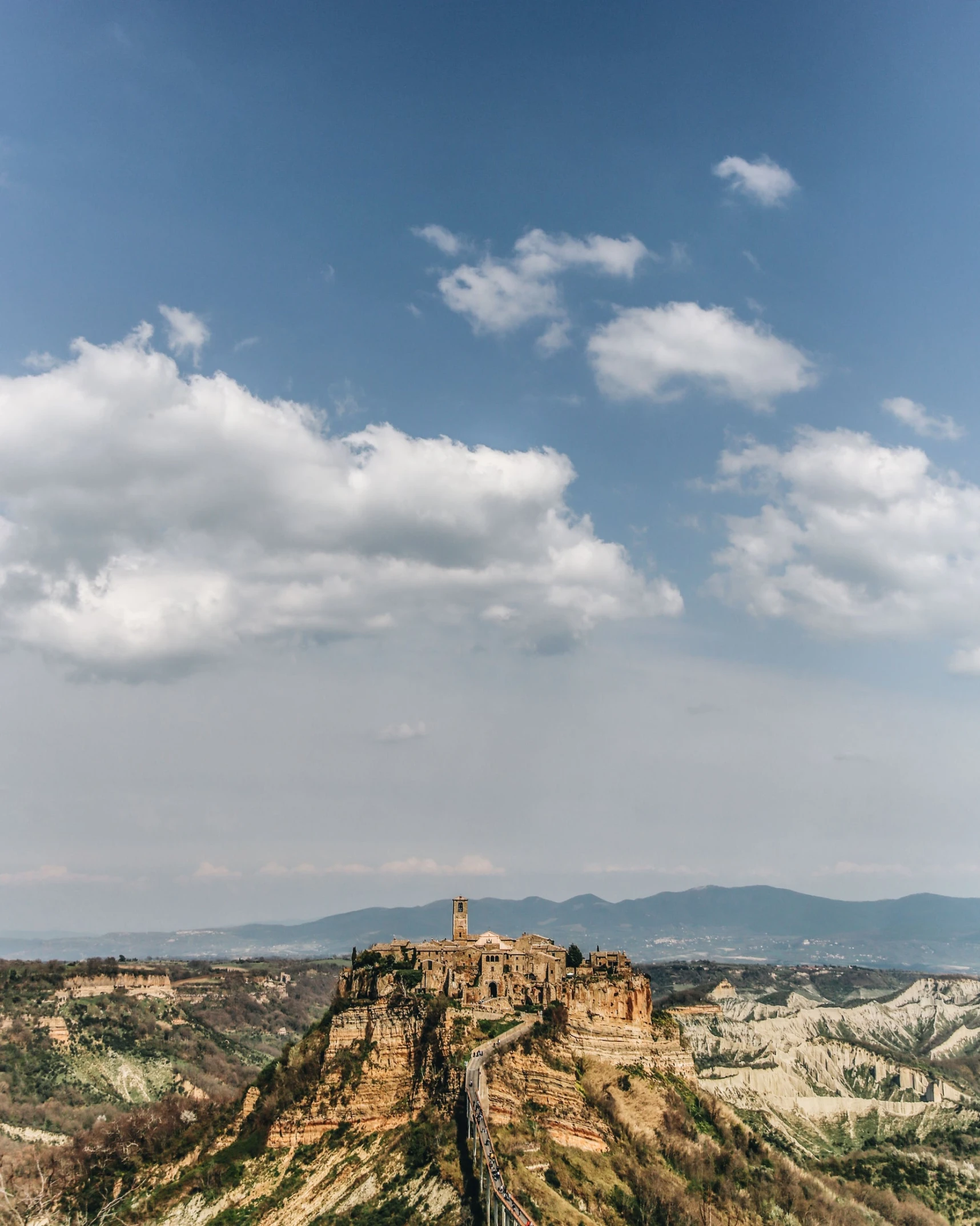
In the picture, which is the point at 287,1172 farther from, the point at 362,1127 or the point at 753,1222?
the point at 753,1222

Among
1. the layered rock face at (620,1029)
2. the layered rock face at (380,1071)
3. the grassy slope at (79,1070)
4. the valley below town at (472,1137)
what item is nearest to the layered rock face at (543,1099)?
the valley below town at (472,1137)

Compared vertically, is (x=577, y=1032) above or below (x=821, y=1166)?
above

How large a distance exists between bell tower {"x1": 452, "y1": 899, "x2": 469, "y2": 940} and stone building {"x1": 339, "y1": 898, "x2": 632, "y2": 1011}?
561cm

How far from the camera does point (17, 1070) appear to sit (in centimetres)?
16475

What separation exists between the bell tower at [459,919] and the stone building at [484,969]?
561 centimetres

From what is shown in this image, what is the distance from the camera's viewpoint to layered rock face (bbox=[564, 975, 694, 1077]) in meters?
89.6

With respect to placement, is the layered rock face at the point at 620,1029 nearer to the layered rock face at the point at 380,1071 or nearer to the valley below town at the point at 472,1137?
the valley below town at the point at 472,1137

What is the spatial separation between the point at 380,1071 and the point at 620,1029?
76.9ft

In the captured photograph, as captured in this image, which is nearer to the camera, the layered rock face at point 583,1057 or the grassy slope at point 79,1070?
the layered rock face at point 583,1057

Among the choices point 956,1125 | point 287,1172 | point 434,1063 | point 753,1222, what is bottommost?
point 956,1125

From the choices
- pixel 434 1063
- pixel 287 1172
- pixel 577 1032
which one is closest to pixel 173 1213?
pixel 287 1172

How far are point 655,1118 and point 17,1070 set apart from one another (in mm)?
124074

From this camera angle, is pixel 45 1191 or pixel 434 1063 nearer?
pixel 434 1063

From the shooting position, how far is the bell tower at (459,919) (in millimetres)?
120637
